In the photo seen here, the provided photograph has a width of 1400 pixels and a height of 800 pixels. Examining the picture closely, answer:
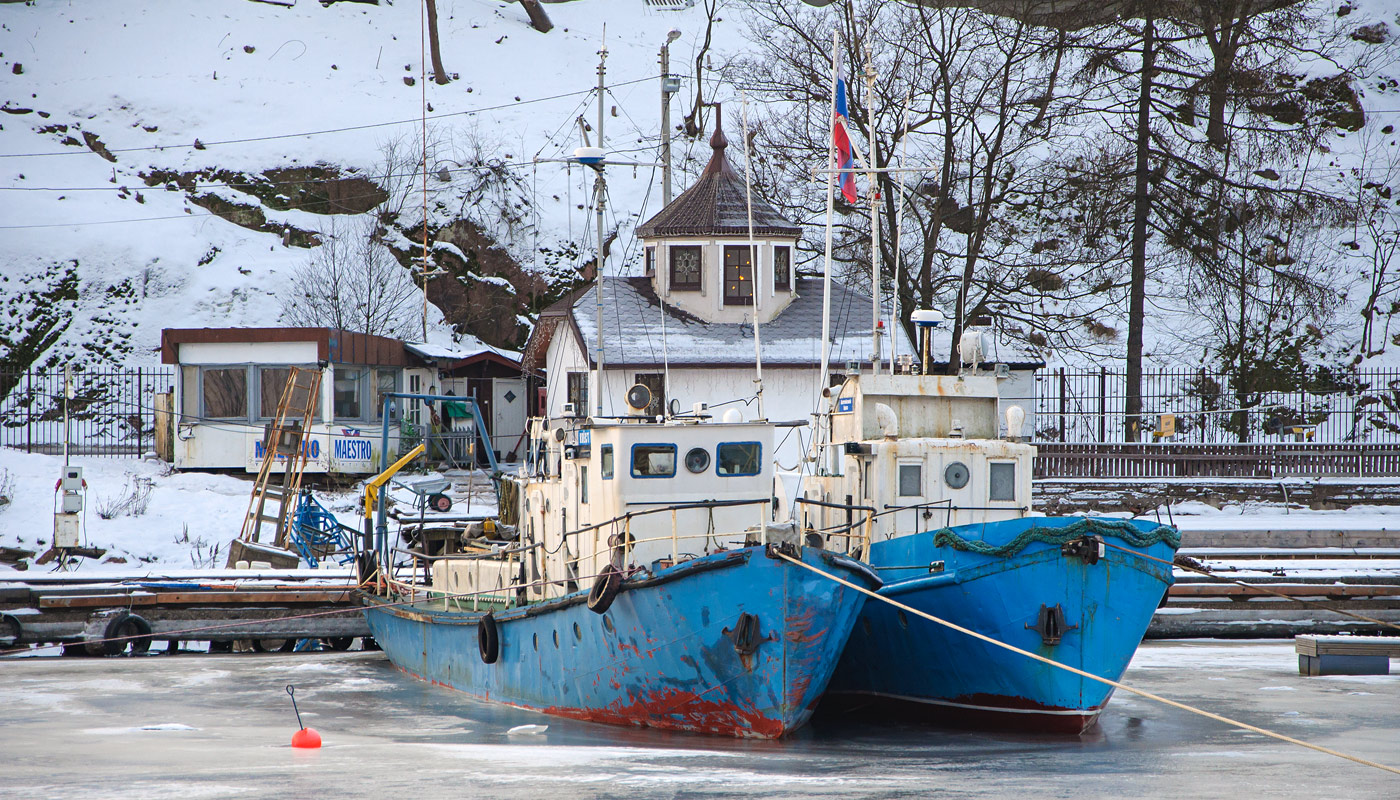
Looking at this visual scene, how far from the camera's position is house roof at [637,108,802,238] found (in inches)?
1131

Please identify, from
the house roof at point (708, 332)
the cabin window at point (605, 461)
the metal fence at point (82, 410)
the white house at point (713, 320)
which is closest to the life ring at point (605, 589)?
the cabin window at point (605, 461)

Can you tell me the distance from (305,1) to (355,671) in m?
51.8

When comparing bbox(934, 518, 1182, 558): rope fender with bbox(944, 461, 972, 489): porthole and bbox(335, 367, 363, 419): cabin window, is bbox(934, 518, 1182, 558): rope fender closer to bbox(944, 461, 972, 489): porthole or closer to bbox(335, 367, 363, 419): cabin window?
bbox(944, 461, 972, 489): porthole

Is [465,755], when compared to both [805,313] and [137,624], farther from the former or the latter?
[805,313]

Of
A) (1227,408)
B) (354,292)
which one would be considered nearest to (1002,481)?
(1227,408)

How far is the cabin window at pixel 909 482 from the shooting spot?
1414cm

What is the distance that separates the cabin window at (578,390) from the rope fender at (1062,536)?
16559mm

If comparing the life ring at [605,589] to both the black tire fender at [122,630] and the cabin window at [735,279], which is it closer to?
the black tire fender at [122,630]

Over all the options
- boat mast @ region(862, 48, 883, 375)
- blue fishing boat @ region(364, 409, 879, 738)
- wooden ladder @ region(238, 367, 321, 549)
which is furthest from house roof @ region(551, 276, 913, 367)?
blue fishing boat @ region(364, 409, 879, 738)

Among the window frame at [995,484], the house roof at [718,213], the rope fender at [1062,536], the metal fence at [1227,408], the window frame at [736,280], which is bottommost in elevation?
the rope fender at [1062,536]

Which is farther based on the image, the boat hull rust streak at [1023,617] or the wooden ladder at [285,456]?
the wooden ladder at [285,456]

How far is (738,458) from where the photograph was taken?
1318 centimetres

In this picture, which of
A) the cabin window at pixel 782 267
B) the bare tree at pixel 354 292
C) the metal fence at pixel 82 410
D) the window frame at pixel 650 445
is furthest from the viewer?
the bare tree at pixel 354 292

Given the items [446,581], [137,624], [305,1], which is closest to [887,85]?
[446,581]
